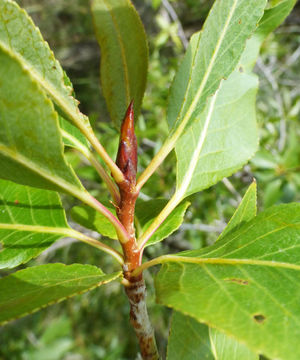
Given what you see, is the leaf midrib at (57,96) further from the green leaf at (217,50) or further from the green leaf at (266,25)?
the green leaf at (266,25)

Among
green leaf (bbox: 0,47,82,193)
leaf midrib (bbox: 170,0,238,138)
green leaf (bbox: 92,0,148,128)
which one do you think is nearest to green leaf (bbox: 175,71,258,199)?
leaf midrib (bbox: 170,0,238,138)

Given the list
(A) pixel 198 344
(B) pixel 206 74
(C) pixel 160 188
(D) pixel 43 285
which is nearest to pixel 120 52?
(B) pixel 206 74

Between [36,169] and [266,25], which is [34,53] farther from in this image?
[266,25]

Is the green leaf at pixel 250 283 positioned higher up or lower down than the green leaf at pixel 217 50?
lower down

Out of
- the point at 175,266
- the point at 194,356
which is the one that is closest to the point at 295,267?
the point at 175,266

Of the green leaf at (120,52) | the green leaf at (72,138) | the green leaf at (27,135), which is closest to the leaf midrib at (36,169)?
the green leaf at (27,135)

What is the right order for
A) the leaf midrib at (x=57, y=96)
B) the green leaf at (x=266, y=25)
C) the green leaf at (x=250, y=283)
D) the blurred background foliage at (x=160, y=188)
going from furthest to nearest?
the blurred background foliage at (x=160, y=188), the green leaf at (x=266, y=25), the leaf midrib at (x=57, y=96), the green leaf at (x=250, y=283)
